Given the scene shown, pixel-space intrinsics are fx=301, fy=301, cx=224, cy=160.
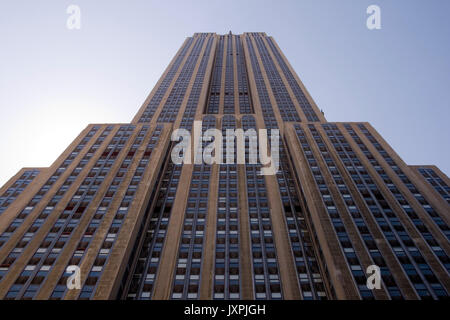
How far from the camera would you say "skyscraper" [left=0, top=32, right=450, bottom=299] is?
45.8 m

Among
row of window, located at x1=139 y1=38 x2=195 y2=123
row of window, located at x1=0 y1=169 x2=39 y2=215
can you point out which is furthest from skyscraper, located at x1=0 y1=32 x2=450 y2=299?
row of window, located at x1=139 y1=38 x2=195 y2=123

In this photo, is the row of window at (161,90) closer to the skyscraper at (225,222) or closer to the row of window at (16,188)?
the skyscraper at (225,222)

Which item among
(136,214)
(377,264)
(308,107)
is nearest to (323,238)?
(377,264)

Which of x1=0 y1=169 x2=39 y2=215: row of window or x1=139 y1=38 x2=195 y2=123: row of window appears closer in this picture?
x1=0 y1=169 x2=39 y2=215: row of window

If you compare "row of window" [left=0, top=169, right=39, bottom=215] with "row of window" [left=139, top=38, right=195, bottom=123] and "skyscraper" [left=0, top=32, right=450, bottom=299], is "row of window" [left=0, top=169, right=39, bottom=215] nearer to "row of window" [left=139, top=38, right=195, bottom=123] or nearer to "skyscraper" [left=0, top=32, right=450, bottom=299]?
"skyscraper" [left=0, top=32, right=450, bottom=299]

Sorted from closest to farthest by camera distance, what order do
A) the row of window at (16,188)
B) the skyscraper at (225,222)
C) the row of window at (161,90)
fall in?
1. the skyscraper at (225,222)
2. the row of window at (16,188)
3. the row of window at (161,90)

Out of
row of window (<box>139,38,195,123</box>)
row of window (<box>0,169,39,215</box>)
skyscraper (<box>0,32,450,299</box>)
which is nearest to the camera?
skyscraper (<box>0,32,450,299</box>)

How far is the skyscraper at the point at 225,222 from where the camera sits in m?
45.8

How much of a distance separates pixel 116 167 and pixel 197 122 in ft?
114

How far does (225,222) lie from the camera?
6091 cm

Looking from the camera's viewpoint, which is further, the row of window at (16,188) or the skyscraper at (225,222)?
the row of window at (16,188)

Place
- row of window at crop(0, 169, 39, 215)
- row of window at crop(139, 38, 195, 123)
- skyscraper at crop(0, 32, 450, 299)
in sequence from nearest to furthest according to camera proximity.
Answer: skyscraper at crop(0, 32, 450, 299) → row of window at crop(0, 169, 39, 215) → row of window at crop(139, 38, 195, 123)

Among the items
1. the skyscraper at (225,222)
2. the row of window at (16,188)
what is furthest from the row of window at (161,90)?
the row of window at (16,188)
